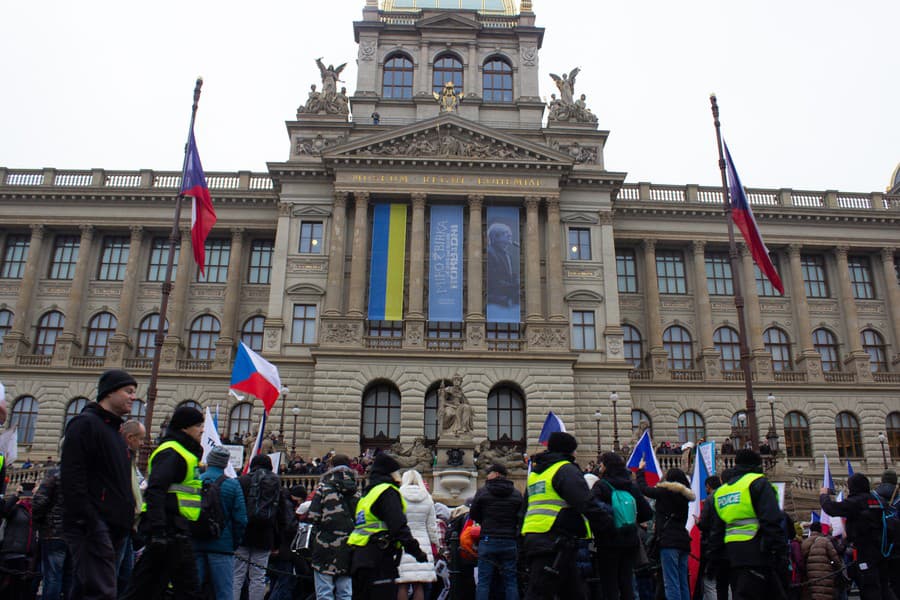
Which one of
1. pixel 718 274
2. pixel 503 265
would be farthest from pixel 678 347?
pixel 503 265

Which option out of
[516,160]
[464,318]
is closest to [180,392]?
[464,318]

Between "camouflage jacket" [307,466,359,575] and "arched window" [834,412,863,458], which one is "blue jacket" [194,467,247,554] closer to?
"camouflage jacket" [307,466,359,575]

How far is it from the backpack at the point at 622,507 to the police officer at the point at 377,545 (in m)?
2.61

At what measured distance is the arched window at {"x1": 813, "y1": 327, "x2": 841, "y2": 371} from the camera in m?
45.4

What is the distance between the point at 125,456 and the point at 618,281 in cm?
4191

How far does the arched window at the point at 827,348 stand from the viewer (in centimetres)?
4538

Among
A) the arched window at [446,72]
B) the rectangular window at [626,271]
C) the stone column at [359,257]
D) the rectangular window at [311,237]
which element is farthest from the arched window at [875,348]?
the rectangular window at [311,237]

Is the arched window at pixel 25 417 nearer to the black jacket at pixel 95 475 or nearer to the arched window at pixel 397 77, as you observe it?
the arched window at pixel 397 77

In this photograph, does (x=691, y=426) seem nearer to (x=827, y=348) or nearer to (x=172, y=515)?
(x=827, y=348)

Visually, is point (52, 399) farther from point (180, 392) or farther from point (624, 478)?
point (624, 478)

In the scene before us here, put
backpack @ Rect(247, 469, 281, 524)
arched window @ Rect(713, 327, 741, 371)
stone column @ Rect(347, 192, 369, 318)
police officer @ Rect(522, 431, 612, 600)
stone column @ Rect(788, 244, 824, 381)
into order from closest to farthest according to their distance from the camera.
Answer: police officer @ Rect(522, 431, 612, 600) → backpack @ Rect(247, 469, 281, 524) → stone column @ Rect(347, 192, 369, 318) → stone column @ Rect(788, 244, 824, 381) → arched window @ Rect(713, 327, 741, 371)

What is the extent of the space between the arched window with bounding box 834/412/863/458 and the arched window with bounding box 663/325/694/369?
8.88 m

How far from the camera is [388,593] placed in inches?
328

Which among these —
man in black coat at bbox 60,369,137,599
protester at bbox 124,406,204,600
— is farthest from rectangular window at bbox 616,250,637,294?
man in black coat at bbox 60,369,137,599
